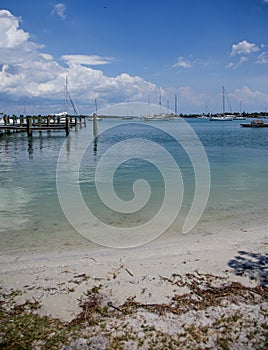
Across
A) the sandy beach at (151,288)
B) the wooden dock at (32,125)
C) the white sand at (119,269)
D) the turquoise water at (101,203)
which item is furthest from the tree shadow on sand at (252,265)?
the wooden dock at (32,125)

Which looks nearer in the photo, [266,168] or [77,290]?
[77,290]

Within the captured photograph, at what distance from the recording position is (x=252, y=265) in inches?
201

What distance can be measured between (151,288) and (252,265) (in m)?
1.90

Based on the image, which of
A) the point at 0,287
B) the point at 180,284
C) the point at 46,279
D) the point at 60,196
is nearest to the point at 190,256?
the point at 180,284

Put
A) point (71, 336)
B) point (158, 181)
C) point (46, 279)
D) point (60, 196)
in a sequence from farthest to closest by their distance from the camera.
→ point (158, 181) → point (60, 196) → point (46, 279) → point (71, 336)

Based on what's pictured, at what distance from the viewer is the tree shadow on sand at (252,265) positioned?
466 cm

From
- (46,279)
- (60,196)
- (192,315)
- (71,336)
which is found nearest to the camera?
(71,336)

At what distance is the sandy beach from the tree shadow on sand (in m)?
0.02

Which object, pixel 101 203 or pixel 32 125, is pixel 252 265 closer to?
pixel 101 203

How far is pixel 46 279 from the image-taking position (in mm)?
4766

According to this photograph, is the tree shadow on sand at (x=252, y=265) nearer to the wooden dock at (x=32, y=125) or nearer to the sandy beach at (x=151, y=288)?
the sandy beach at (x=151, y=288)

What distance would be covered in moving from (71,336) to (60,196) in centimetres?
812

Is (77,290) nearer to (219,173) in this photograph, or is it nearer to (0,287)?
(0,287)

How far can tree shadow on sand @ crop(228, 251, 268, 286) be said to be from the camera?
466cm
